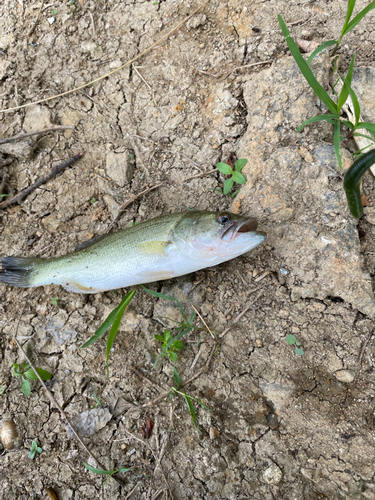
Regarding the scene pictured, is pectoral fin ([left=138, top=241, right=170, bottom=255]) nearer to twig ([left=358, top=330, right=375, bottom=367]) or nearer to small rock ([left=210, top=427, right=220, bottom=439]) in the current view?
small rock ([left=210, top=427, right=220, bottom=439])

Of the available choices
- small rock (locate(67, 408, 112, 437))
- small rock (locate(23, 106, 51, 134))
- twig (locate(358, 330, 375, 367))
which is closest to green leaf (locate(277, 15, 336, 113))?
twig (locate(358, 330, 375, 367))

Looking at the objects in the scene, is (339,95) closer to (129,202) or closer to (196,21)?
(196,21)

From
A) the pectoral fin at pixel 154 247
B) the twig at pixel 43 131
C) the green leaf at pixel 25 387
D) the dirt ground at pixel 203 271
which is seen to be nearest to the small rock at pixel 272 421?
the dirt ground at pixel 203 271

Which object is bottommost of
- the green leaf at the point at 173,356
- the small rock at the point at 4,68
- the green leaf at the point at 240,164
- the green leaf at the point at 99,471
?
the green leaf at the point at 99,471

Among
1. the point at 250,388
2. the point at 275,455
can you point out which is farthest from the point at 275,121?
the point at 275,455

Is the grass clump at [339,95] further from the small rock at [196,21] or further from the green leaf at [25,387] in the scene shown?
the green leaf at [25,387]

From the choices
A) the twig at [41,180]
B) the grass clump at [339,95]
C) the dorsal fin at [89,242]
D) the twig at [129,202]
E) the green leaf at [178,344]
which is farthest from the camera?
the twig at [41,180]
